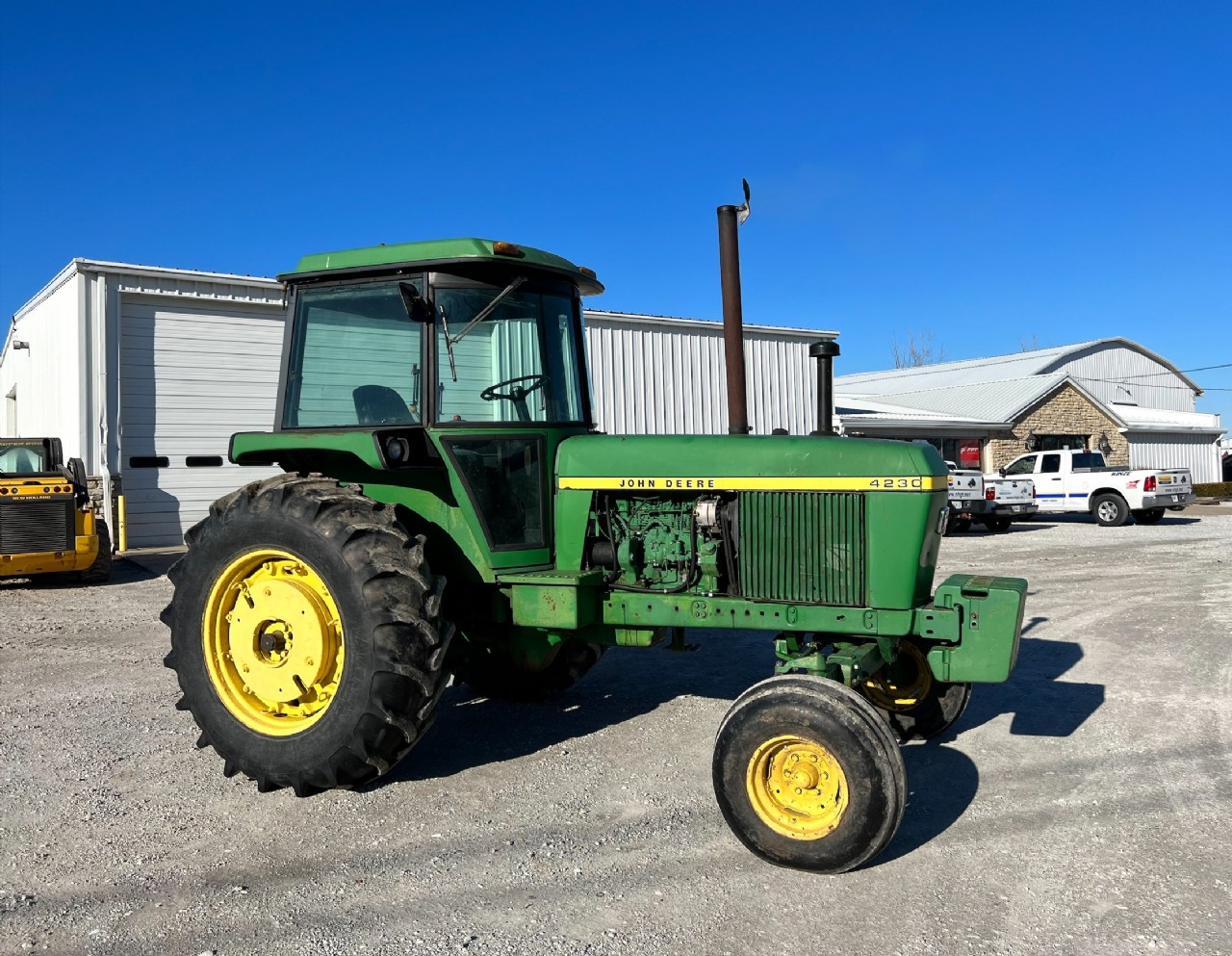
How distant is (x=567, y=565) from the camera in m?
4.68

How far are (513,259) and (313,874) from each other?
105 inches

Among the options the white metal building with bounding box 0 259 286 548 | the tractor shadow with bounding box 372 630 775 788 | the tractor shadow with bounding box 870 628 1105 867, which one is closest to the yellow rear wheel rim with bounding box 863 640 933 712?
the tractor shadow with bounding box 870 628 1105 867

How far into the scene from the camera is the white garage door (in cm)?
1535

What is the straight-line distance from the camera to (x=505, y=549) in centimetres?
463

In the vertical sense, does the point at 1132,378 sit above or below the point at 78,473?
above

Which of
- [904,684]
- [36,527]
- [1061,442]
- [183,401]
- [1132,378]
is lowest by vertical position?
[904,684]

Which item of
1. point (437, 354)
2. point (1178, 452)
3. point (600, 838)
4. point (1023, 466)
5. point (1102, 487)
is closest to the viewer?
point (600, 838)

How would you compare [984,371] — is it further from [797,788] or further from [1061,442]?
Answer: [797,788]

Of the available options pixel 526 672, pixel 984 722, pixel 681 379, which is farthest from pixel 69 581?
pixel 681 379

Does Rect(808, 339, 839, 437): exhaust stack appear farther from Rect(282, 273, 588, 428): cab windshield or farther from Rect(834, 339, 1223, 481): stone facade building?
Rect(834, 339, 1223, 481): stone facade building

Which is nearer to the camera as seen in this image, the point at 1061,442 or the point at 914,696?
the point at 914,696

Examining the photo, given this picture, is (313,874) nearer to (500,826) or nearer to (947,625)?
(500,826)

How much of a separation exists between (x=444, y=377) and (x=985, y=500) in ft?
55.1

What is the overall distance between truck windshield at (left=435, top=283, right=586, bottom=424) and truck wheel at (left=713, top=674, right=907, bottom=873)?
5.77 ft
